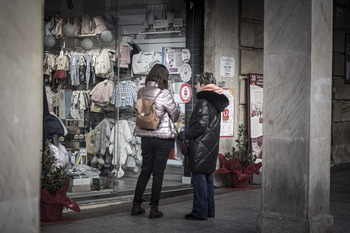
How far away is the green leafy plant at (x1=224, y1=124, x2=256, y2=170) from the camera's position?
30.4 feet

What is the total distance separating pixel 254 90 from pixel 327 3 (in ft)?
14.6

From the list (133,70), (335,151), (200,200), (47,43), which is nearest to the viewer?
(200,200)

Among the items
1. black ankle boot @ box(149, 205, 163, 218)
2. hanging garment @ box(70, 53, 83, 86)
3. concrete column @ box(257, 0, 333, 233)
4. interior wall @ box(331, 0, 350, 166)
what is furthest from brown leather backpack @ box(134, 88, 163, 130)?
interior wall @ box(331, 0, 350, 166)

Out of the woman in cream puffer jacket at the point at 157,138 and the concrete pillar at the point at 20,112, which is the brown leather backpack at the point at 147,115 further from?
the concrete pillar at the point at 20,112

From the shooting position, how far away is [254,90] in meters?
9.88

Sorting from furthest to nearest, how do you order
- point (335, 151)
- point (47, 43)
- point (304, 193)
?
point (335, 151) < point (47, 43) < point (304, 193)

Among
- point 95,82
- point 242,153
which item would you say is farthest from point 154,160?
point 242,153

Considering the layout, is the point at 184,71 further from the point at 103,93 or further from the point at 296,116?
the point at 296,116

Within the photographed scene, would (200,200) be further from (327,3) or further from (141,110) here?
(327,3)

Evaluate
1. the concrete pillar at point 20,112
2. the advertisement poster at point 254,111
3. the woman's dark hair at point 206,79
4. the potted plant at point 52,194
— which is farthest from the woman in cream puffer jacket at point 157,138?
the concrete pillar at point 20,112

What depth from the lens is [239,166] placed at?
357 inches

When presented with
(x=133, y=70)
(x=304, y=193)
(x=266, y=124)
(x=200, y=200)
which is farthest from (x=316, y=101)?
(x=133, y=70)

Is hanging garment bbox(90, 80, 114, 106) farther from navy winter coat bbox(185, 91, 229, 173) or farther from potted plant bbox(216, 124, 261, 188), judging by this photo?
navy winter coat bbox(185, 91, 229, 173)

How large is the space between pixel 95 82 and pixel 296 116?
13.3 feet
